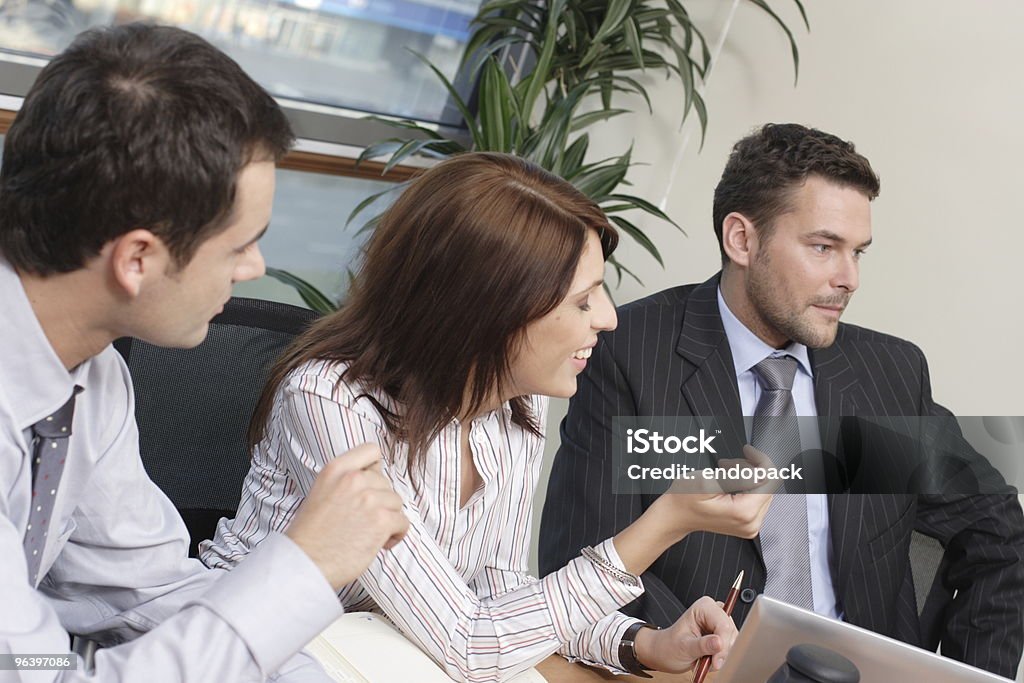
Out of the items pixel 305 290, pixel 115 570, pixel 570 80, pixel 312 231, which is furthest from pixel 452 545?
pixel 312 231

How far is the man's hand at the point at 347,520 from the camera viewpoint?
1.04 meters

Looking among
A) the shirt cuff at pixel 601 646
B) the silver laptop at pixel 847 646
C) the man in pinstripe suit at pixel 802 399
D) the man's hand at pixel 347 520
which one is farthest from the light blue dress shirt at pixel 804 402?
the man's hand at pixel 347 520

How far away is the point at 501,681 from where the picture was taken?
55.9 inches

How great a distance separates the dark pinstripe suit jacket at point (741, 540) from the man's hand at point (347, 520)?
0.89 meters

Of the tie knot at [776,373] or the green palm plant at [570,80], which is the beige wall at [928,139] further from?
the tie knot at [776,373]

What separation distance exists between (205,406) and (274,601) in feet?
2.67

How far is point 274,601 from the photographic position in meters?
0.98

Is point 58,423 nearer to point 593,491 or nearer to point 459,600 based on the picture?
point 459,600

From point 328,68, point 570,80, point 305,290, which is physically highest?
point 570,80

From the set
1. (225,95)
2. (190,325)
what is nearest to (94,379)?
(190,325)

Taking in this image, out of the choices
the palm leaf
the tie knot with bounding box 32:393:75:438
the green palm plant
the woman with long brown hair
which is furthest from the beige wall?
the tie knot with bounding box 32:393:75:438

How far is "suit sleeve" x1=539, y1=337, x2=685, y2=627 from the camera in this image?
192 centimetres

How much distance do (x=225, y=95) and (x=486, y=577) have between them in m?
0.96

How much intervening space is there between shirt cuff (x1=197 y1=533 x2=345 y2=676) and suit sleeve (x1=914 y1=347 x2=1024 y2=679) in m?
1.41
